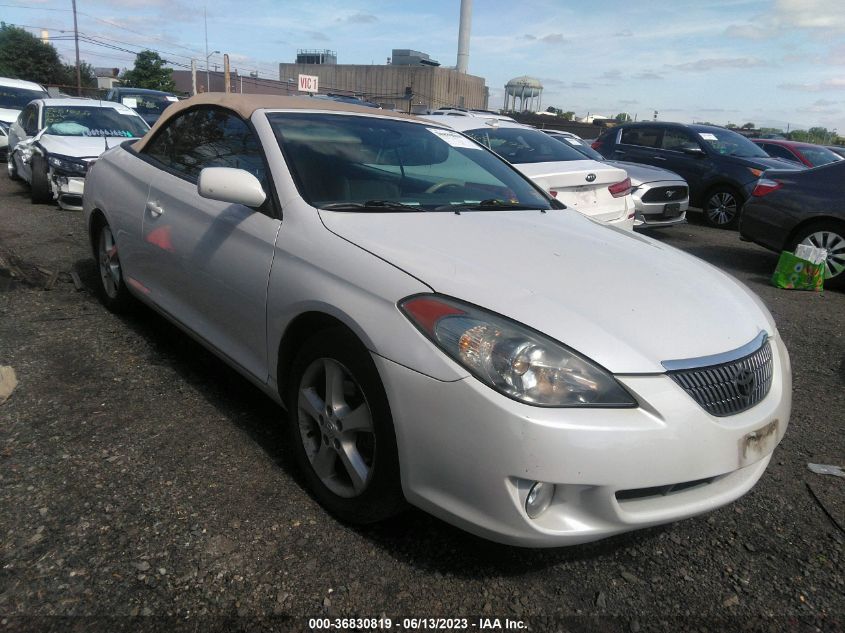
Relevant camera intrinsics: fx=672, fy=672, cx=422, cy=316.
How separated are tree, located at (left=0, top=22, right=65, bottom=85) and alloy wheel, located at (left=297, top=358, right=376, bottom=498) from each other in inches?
2430

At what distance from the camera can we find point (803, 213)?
688cm

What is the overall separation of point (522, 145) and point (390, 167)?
4499 millimetres

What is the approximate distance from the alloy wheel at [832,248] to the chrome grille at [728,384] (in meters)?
5.29

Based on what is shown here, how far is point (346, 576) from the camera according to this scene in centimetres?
221

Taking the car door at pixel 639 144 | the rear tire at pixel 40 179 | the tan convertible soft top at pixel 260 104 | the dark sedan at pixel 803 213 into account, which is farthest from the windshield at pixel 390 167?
the car door at pixel 639 144

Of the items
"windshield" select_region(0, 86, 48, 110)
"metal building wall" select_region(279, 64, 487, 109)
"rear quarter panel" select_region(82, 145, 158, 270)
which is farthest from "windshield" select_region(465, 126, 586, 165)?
"metal building wall" select_region(279, 64, 487, 109)

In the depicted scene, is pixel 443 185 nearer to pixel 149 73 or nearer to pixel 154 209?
pixel 154 209

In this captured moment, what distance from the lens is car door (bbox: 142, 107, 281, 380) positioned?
2814 millimetres

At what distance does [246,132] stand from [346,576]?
2075 mm

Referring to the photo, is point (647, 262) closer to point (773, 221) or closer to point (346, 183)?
point (346, 183)

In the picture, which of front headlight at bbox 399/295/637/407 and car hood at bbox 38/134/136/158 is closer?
front headlight at bbox 399/295/637/407

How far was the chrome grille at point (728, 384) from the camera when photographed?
2039mm

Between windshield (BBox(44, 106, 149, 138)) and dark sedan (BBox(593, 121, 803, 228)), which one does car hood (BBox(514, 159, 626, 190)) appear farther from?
windshield (BBox(44, 106, 149, 138))

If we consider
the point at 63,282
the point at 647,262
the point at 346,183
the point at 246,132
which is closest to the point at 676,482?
the point at 647,262
